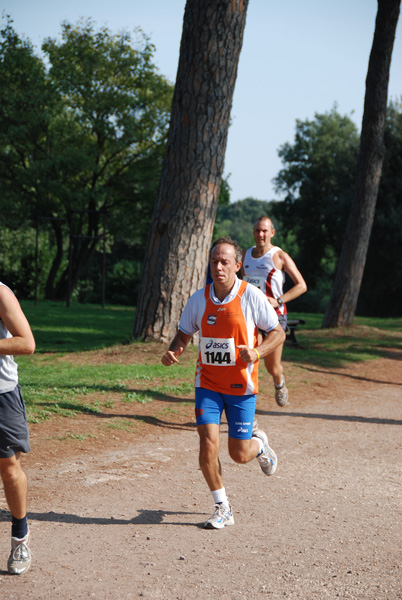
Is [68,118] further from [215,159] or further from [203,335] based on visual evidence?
[203,335]

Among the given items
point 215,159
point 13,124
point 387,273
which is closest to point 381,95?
point 215,159

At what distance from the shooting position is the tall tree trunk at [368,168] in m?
18.9

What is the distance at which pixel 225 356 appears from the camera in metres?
4.91

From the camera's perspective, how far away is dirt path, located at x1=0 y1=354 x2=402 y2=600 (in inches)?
148

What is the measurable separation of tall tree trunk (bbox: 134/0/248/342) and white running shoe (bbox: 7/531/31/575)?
821 centimetres

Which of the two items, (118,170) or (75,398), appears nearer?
(75,398)

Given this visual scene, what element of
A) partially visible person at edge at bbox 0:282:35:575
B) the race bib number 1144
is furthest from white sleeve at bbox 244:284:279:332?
partially visible person at edge at bbox 0:282:35:575

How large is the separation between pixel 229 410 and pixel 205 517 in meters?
0.80

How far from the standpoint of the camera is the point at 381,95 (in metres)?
19.1

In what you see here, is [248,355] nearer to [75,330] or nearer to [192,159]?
[192,159]

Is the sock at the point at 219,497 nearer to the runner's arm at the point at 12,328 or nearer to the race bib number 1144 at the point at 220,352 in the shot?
the race bib number 1144 at the point at 220,352

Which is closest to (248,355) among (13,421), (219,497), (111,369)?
(219,497)

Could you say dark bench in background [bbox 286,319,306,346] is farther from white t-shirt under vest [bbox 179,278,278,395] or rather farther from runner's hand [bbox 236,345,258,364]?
runner's hand [bbox 236,345,258,364]

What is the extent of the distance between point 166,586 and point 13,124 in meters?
32.8
